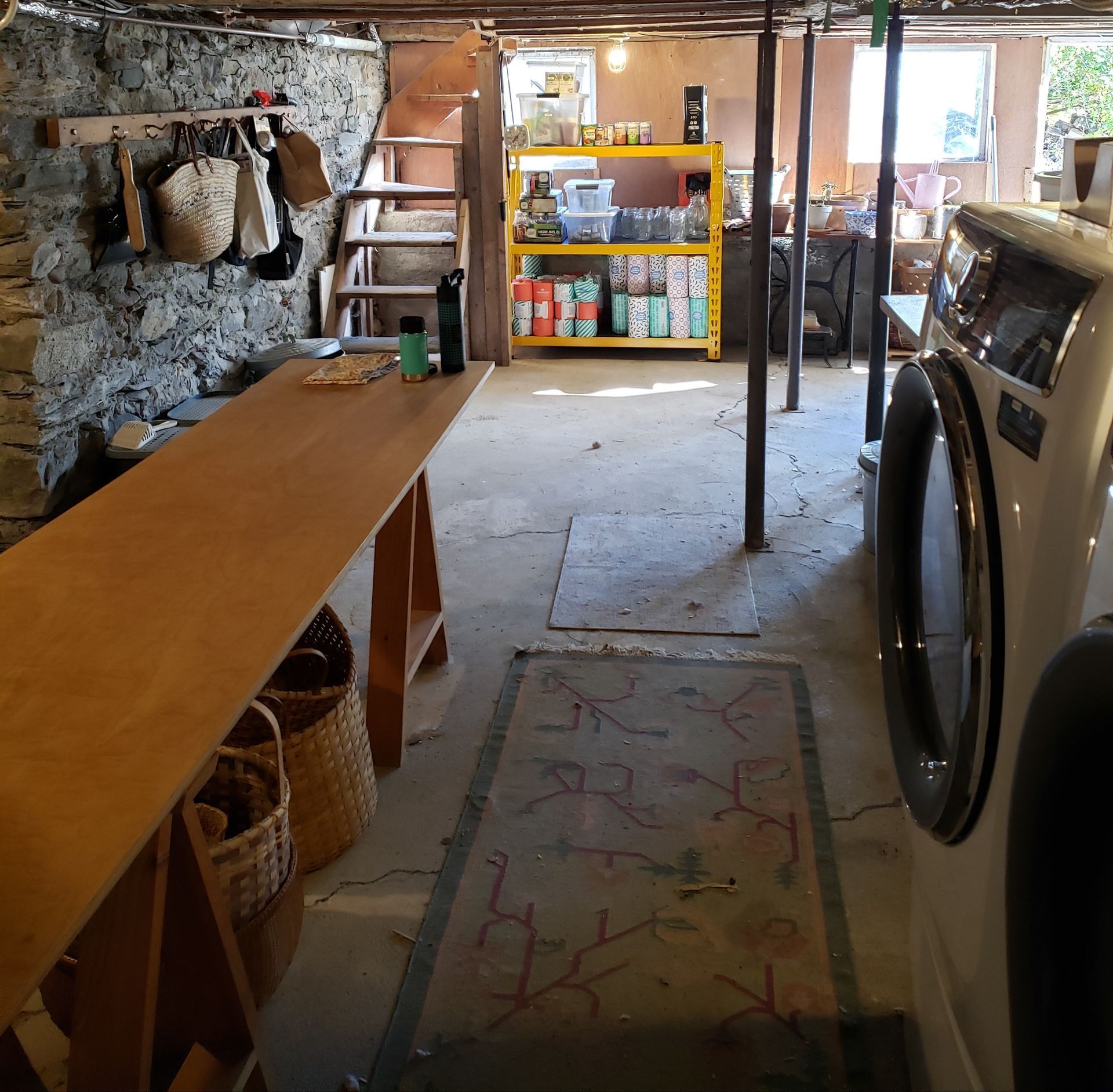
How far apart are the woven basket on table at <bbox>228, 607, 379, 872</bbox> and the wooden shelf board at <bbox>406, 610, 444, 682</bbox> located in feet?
1.03

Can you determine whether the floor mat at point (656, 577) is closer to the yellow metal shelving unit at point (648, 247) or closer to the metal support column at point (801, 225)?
the metal support column at point (801, 225)

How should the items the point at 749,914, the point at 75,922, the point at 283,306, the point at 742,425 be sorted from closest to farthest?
the point at 75,922, the point at 749,914, the point at 742,425, the point at 283,306

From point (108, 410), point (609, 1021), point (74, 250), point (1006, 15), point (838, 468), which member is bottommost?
point (609, 1021)

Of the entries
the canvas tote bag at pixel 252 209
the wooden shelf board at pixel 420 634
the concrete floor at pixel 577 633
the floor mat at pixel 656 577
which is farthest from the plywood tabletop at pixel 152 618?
the canvas tote bag at pixel 252 209

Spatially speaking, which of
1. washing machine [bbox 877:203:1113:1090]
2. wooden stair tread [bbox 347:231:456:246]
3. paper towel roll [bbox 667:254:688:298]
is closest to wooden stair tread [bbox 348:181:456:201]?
wooden stair tread [bbox 347:231:456:246]

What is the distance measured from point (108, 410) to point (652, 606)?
216 cm

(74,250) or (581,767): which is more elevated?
(74,250)

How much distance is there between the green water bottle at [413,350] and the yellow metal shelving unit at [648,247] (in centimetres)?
368

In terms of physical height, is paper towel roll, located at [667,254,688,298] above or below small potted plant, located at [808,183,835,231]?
below

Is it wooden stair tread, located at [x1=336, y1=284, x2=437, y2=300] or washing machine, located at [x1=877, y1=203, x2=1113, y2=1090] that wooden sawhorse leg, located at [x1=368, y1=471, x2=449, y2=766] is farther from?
wooden stair tread, located at [x1=336, y1=284, x2=437, y2=300]

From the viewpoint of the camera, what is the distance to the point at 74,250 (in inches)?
140

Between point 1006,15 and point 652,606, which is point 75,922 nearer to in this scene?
point 652,606

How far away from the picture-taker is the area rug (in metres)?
1.67

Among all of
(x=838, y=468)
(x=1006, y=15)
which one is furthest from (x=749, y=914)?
(x=1006, y=15)
